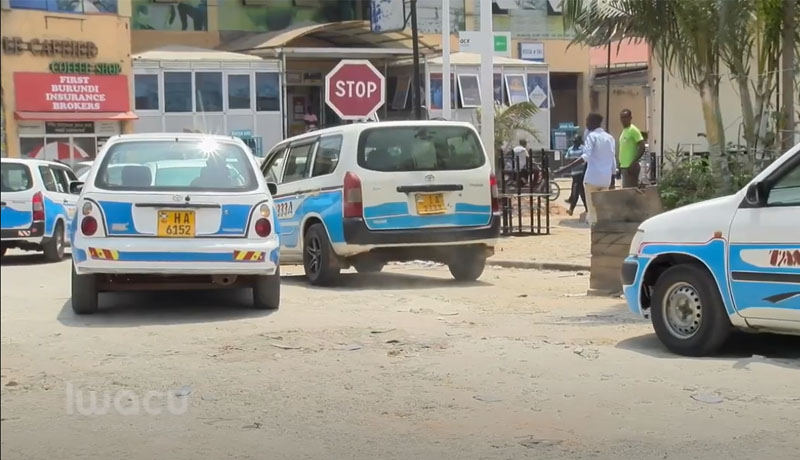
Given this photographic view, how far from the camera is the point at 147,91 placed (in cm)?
1030

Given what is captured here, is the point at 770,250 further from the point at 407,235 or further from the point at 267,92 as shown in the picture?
the point at 267,92

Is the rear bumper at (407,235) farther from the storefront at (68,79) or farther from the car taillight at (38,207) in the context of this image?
the car taillight at (38,207)

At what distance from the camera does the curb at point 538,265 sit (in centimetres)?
1356

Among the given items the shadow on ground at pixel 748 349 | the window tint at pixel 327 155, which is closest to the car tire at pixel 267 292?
the window tint at pixel 327 155

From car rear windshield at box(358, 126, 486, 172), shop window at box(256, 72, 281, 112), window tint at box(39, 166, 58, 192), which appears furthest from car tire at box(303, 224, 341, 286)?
window tint at box(39, 166, 58, 192)

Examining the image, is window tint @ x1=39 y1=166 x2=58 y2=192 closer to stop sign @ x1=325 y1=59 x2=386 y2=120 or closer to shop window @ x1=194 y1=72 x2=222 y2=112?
shop window @ x1=194 y1=72 x2=222 y2=112

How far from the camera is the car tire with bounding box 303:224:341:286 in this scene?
1170 centimetres

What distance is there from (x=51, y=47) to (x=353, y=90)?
10286 mm

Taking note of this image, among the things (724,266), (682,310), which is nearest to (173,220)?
(682,310)

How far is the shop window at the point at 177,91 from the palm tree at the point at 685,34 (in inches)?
158

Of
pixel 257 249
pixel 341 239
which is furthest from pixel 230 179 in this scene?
pixel 341 239

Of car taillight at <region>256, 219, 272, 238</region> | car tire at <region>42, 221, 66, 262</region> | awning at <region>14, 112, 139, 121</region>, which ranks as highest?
awning at <region>14, 112, 139, 121</region>

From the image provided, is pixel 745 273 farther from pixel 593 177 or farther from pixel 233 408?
pixel 593 177

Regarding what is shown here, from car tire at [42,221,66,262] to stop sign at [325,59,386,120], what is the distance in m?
3.93
